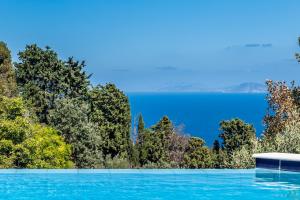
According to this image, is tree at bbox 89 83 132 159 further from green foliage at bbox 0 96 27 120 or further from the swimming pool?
the swimming pool

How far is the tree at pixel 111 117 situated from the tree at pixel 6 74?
480cm

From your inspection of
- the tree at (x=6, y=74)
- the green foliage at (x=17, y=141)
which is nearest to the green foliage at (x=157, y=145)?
the tree at (x=6, y=74)

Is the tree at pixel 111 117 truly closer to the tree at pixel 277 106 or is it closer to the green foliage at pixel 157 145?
the green foliage at pixel 157 145

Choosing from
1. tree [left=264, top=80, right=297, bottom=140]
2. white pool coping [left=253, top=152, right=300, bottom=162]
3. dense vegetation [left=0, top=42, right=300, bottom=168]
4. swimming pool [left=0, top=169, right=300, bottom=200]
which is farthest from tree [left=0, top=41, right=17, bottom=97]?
white pool coping [left=253, top=152, right=300, bottom=162]

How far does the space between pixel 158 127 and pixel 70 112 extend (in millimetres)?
11971

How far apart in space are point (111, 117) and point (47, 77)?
4.44 meters

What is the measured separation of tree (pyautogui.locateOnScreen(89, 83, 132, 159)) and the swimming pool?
19.7 meters

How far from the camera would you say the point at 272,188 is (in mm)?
13039

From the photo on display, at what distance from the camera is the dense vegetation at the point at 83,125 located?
2092 cm

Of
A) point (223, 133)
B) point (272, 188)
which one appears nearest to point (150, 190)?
point (272, 188)

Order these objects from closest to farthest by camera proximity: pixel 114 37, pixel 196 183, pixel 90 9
→ 1. pixel 196 183
2. pixel 90 9
3. pixel 114 37

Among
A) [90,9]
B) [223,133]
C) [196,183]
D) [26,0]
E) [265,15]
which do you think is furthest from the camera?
[265,15]

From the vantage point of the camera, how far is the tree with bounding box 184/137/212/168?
35281 mm

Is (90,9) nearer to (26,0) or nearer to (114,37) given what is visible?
(114,37)
